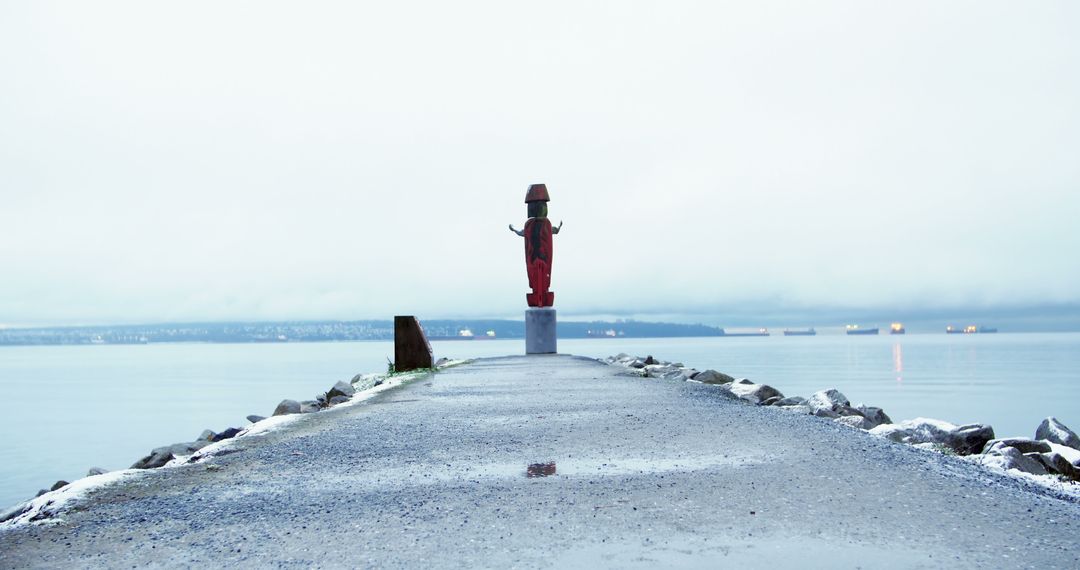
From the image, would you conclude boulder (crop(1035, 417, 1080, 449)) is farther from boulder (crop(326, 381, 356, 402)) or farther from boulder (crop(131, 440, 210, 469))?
boulder (crop(131, 440, 210, 469))

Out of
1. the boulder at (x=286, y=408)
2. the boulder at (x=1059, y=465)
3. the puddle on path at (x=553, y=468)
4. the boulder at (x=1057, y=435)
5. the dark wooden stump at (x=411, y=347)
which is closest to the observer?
the puddle on path at (x=553, y=468)

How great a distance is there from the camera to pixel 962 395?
2819cm

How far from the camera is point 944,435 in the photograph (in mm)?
6617

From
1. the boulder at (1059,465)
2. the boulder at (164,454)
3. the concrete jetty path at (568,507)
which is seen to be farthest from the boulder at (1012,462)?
the boulder at (164,454)

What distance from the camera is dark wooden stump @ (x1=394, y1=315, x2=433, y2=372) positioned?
14789mm

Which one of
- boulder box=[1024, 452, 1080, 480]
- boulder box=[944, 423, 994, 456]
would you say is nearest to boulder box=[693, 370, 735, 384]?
boulder box=[944, 423, 994, 456]

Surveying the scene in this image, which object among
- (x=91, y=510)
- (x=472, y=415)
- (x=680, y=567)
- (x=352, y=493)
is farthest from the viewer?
(x=472, y=415)

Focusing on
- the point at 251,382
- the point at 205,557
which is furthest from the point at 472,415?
the point at 251,382

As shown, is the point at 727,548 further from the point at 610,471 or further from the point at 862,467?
the point at 862,467

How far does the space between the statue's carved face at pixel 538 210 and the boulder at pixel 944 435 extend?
16013mm

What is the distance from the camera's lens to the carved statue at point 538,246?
71.9ft

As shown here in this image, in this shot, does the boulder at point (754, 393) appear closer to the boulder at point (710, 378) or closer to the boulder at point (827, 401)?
the boulder at point (827, 401)

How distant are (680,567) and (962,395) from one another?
29282 millimetres

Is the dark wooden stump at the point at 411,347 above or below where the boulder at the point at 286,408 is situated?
above
